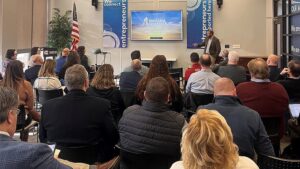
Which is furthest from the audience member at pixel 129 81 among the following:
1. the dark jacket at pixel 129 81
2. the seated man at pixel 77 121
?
the seated man at pixel 77 121

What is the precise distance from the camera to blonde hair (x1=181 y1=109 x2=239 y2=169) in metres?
1.58

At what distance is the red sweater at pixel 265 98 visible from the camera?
396 centimetres

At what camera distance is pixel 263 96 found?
13.0 ft

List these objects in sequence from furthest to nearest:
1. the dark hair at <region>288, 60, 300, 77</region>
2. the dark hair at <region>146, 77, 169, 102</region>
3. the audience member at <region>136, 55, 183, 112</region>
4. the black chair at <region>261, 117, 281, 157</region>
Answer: the dark hair at <region>288, 60, 300, 77</region>
the audience member at <region>136, 55, 183, 112</region>
the black chair at <region>261, 117, 281, 157</region>
the dark hair at <region>146, 77, 169, 102</region>

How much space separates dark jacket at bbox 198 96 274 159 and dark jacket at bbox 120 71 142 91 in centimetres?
276

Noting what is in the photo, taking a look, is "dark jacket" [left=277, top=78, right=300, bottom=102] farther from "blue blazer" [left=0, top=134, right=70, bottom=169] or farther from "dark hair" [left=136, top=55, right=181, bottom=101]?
"blue blazer" [left=0, top=134, right=70, bottom=169]

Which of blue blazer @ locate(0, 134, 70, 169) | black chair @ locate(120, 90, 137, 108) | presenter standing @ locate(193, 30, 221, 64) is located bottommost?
blue blazer @ locate(0, 134, 70, 169)

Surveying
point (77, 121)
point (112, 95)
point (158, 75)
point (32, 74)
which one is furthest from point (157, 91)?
point (32, 74)

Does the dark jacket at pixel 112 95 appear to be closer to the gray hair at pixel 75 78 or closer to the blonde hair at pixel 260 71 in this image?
the gray hair at pixel 75 78

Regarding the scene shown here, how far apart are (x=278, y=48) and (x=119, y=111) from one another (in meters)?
7.33

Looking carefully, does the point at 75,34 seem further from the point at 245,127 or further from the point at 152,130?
the point at 245,127

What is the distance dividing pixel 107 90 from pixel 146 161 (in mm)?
2038

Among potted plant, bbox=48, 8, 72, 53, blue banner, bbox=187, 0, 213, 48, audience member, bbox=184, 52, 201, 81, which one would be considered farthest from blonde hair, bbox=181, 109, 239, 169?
potted plant, bbox=48, 8, 72, 53

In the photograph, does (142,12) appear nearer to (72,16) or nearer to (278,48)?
(72,16)
